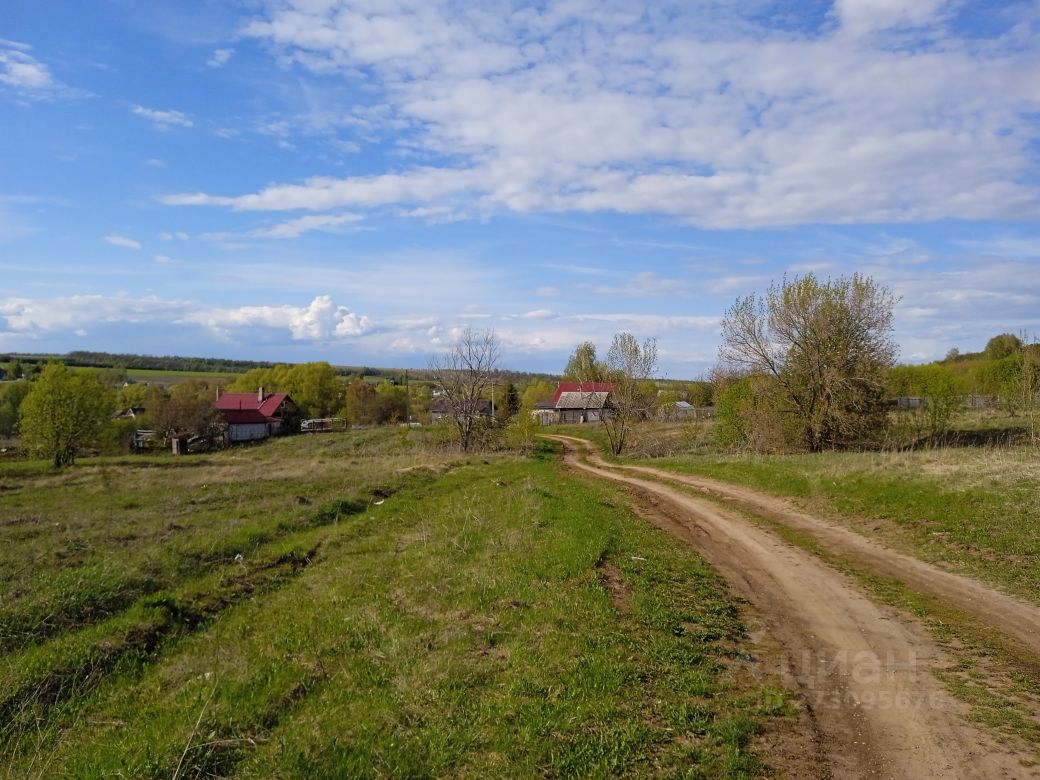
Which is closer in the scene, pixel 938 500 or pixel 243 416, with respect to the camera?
pixel 938 500

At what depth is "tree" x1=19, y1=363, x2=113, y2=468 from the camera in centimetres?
5806

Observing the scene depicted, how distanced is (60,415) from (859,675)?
67.5m

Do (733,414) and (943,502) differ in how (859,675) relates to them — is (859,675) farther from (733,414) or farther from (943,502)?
(733,414)

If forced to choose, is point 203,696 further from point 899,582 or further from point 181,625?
point 899,582

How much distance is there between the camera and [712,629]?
8.86 metres

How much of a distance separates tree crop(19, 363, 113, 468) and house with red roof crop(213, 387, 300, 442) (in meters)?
30.2

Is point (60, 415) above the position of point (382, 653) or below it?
below

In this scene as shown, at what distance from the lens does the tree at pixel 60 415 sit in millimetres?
58062

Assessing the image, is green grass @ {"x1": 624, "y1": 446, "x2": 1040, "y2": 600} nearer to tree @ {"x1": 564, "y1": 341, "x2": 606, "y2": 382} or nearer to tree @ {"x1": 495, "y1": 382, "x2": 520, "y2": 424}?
tree @ {"x1": 495, "y1": 382, "x2": 520, "y2": 424}

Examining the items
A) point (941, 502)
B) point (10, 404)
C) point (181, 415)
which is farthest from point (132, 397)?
point (941, 502)

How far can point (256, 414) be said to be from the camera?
97.1 meters

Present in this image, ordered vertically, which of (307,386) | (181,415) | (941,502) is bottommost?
(181,415)

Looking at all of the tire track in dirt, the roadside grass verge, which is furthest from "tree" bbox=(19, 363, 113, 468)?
the tire track in dirt

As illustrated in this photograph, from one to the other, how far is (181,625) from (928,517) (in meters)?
15.7
